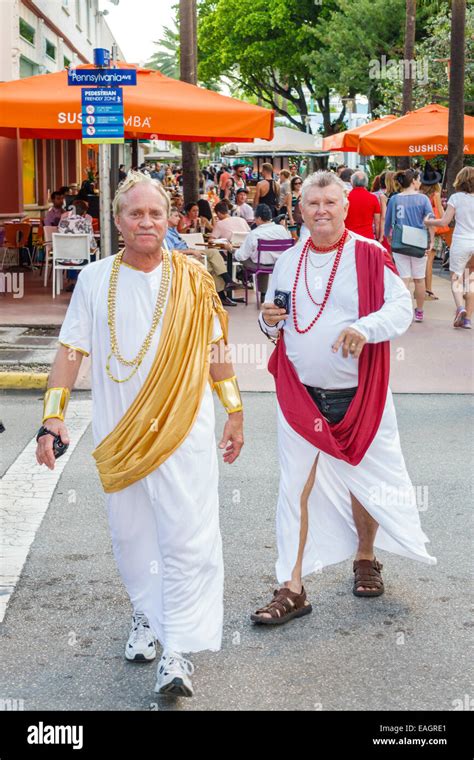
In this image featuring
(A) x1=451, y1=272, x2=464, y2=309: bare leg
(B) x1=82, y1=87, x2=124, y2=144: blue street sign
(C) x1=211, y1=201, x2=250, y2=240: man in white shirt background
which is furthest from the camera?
(C) x1=211, y1=201, x2=250, y2=240: man in white shirt background

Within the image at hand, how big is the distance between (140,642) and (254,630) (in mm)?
572

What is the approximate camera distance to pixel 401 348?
1191 centimetres

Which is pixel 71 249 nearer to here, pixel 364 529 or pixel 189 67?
pixel 189 67

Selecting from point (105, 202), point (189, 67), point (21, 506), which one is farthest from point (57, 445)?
point (189, 67)

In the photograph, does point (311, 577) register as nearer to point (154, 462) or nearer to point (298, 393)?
point (298, 393)

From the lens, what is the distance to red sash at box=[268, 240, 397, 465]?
4.72 m

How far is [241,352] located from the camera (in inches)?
462

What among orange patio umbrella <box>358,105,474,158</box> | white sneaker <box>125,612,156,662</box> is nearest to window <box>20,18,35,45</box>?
orange patio umbrella <box>358,105,474,158</box>

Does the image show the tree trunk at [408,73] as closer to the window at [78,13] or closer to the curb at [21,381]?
the window at [78,13]

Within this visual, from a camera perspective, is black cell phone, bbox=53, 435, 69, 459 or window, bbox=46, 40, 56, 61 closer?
black cell phone, bbox=53, 435, 69, 459

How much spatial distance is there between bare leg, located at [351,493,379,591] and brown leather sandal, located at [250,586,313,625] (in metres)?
0.34

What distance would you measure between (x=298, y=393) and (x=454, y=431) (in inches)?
155

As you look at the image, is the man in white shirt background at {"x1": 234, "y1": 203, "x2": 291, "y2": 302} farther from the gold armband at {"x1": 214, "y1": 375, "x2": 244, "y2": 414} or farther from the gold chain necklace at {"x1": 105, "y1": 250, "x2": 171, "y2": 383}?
the gold chain necklace at {"x1": 105, "y1": 250, "x2": 171, "y2": 383}
